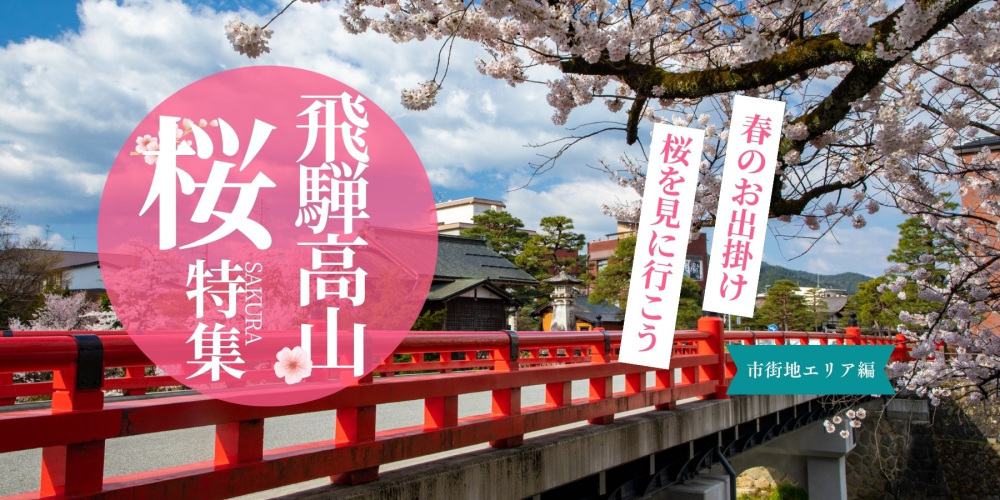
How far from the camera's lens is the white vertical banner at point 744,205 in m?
6.70

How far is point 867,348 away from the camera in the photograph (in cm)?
1116

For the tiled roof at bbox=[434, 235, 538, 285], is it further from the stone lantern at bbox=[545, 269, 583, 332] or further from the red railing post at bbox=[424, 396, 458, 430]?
the red railing post at bbox=[424, 396, 458, 430]

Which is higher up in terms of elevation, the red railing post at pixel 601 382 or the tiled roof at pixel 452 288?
the tiled roof at pixel 452 288

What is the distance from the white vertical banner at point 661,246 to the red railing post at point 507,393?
5.90 feet

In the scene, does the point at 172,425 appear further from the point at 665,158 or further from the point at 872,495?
the point at 872,495

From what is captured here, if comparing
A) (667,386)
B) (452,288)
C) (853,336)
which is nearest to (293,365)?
(667,386)

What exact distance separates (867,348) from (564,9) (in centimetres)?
869

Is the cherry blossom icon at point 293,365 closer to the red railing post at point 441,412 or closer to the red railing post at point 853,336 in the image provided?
the red railing post at point 441,412

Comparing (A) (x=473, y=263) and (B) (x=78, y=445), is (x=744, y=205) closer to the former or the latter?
(B) (x=78, y=445)

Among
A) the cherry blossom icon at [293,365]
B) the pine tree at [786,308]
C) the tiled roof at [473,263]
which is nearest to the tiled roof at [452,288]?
the tiled roof at [473,263]

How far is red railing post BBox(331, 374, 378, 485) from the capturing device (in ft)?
13.5

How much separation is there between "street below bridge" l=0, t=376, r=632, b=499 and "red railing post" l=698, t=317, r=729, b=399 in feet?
10.2

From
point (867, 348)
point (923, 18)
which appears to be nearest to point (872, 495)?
point (867, 348)

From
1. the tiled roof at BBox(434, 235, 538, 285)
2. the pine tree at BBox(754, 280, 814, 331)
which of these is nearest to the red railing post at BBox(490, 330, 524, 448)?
the tiled roof at BBox(434, 235, 538, 285)
